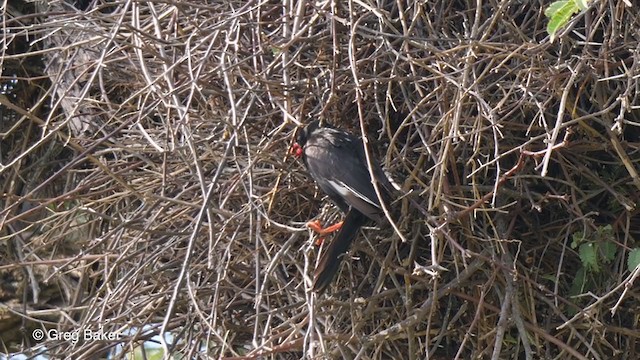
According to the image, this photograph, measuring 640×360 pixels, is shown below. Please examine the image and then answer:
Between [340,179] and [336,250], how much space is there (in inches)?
8.1

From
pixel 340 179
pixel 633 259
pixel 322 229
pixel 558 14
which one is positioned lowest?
pixel 633 259

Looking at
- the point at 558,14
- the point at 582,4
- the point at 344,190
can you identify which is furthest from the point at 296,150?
the point at 582,4

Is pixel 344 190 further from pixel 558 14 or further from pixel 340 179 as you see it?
pixel 558 14

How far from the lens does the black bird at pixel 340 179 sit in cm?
264

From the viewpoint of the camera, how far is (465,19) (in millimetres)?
2789

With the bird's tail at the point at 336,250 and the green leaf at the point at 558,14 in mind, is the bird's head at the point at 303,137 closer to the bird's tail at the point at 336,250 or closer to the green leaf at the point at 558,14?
the bird's tail at the point at 336,250

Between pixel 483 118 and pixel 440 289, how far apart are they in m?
0.44

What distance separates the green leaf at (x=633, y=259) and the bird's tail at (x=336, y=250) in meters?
0.66

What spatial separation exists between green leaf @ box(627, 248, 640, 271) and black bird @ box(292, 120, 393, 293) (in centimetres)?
61

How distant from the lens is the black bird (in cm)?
264

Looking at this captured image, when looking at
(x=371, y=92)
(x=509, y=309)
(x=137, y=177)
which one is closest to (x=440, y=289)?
(x=509, y=309)

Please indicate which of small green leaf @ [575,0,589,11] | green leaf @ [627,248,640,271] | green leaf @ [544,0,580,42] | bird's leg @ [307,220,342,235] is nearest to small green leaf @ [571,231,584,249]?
green leaf @ [627,248,640,271]

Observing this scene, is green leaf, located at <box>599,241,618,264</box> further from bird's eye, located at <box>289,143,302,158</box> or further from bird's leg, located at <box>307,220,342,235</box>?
bird's eye, located at <box>289,143,302,158</box>

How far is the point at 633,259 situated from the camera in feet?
8.68
